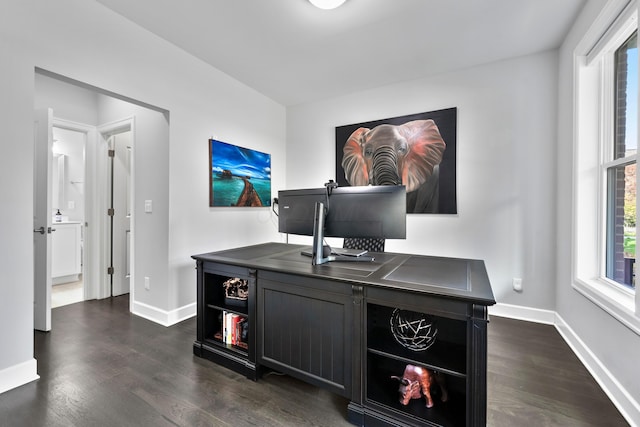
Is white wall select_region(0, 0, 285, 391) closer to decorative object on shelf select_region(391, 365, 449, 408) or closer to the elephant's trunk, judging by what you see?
the elephant's trunk

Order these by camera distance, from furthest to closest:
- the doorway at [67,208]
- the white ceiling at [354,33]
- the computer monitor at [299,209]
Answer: the doorway at [67,208]
the white ceiling at [354,33]
the computer monitor at [299,209]

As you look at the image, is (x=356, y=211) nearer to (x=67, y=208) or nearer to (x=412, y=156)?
(x=412, y=156)

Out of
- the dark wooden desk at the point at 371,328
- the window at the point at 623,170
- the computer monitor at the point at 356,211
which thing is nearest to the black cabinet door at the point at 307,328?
the dark wooden desk at the point at 371,328

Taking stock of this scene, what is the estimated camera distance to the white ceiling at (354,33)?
7.13 feet

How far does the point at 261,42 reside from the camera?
265 centimetres

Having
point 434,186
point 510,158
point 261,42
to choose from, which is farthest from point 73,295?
point 510,158

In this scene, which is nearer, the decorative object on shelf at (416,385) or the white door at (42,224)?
the decorative object on shelf at (416,385)

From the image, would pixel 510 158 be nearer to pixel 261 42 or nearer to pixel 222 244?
pixel 261 42

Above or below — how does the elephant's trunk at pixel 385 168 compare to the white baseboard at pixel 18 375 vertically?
above

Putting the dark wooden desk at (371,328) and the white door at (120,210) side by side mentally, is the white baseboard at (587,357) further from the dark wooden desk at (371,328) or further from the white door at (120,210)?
the white door at (120,210)

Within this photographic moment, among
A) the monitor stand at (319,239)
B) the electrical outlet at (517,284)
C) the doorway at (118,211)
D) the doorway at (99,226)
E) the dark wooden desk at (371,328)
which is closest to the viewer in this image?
the dark wooden desk at (371,328)

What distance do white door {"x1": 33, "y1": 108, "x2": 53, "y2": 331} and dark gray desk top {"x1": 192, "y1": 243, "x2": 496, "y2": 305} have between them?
1619 mm

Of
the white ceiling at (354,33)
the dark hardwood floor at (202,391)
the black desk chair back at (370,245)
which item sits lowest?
the dark hardwood floor at (202,391)

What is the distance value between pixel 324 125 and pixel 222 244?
211 centimetres
